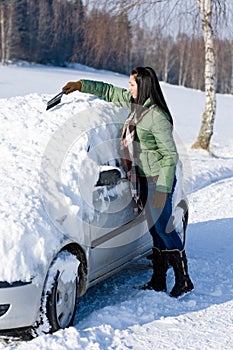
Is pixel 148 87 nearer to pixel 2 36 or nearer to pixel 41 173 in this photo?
pixel 41 173

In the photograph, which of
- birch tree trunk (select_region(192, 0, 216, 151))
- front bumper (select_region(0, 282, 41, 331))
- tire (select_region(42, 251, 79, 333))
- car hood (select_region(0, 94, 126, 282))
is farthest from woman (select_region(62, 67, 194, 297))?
birch tree trunk (select_region(192, 0, 216, 151))

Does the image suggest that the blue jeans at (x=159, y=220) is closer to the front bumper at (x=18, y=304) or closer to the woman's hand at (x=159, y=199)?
the woman's hand at (x=159, y=199)

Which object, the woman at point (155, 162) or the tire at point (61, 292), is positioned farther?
the woman at point (155, 162)

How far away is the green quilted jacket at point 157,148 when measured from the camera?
464 cm

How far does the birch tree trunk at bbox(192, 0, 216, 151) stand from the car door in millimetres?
11372

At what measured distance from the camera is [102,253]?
14.5ft

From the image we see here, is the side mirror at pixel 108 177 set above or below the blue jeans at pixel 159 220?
above

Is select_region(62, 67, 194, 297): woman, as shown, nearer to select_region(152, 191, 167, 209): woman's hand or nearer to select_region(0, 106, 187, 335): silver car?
select_region(152, 191, 167, 209): woman's hand

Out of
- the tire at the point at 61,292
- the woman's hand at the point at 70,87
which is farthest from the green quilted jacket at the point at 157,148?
the tire at the point at 61,292

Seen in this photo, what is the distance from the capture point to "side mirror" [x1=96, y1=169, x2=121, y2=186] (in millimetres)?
4438

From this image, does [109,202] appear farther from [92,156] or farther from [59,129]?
[59,129]

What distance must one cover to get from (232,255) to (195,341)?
8.07 ft

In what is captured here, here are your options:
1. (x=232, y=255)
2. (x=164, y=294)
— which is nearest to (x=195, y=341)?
(x=164, y=294)

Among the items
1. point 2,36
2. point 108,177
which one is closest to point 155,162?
point 108,177
